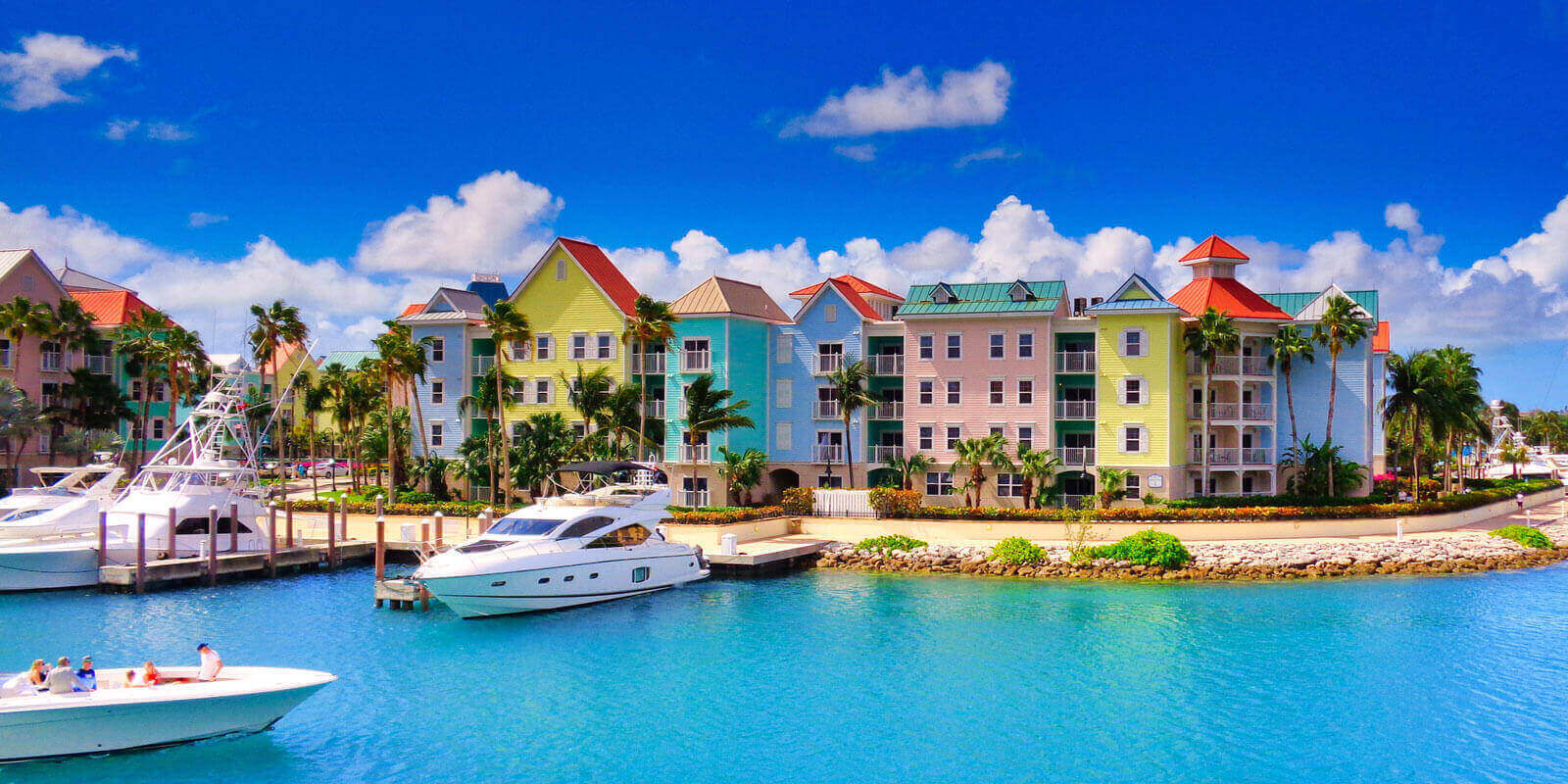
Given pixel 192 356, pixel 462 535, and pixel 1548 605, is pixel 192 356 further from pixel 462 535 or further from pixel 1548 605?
pixel 1548 605

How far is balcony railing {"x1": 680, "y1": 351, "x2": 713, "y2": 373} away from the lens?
55.9 meters

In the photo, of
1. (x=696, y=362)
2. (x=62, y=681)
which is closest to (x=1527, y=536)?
(x=696, y=362)

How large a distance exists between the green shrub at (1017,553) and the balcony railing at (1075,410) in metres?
9.80

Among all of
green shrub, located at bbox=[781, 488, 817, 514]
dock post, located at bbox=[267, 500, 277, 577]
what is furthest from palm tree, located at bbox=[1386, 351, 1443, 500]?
dock post, located at bbox=[267, 500, 277, 577]

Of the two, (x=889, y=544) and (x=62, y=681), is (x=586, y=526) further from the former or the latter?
(x=62, y=681)

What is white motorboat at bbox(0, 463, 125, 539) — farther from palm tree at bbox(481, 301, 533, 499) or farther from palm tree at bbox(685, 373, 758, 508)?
palm tree at bbox(685, 373, 758, 508)

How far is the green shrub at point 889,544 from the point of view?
4616 centimetres

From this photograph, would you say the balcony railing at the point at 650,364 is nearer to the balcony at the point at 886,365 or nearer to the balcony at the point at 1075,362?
the balcony at the point at 886,365

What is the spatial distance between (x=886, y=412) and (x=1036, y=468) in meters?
8.72

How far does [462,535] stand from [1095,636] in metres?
26.6

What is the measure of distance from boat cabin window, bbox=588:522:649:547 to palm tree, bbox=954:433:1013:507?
17379mm

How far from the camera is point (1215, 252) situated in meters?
55.3

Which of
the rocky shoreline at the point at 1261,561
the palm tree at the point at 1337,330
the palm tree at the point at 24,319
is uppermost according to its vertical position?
the palm tree at the point at 24,319

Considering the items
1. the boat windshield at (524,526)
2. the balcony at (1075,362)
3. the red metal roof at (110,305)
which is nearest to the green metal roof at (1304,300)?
the balcony at (1075,362)
